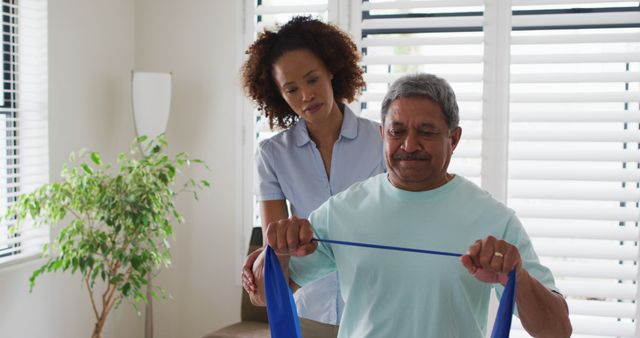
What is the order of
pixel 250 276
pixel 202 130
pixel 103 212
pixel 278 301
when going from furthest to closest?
pixel 202 130 < pixel 103 212 < pixel 250 276 < pixel 278 301

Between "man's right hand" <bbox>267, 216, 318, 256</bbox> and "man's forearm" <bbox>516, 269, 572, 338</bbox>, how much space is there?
42cm

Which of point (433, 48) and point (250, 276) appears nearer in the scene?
point (250, 276)

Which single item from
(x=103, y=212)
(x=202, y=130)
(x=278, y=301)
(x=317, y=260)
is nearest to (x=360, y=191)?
(x=317, y=260)

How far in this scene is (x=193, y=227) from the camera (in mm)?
3996

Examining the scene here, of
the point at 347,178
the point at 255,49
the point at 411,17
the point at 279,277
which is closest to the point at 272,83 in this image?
the point at 255,49

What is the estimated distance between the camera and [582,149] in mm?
3396

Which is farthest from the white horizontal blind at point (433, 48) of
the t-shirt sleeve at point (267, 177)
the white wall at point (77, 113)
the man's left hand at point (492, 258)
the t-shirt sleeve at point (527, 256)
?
the man's left hand at point (492, 258)

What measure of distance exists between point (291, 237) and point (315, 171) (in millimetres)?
656

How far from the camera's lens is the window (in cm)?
332

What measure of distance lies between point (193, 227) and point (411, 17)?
5.76ft

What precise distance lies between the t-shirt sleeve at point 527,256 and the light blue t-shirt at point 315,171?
0.69 meters

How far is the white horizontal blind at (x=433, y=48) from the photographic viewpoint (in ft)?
11.4

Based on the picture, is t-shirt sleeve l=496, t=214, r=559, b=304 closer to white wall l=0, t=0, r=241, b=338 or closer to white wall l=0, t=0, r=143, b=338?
white wall l=0, t=0, r=143, b=338

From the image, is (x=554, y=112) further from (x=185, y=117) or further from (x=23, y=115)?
(x=23, y=115)
